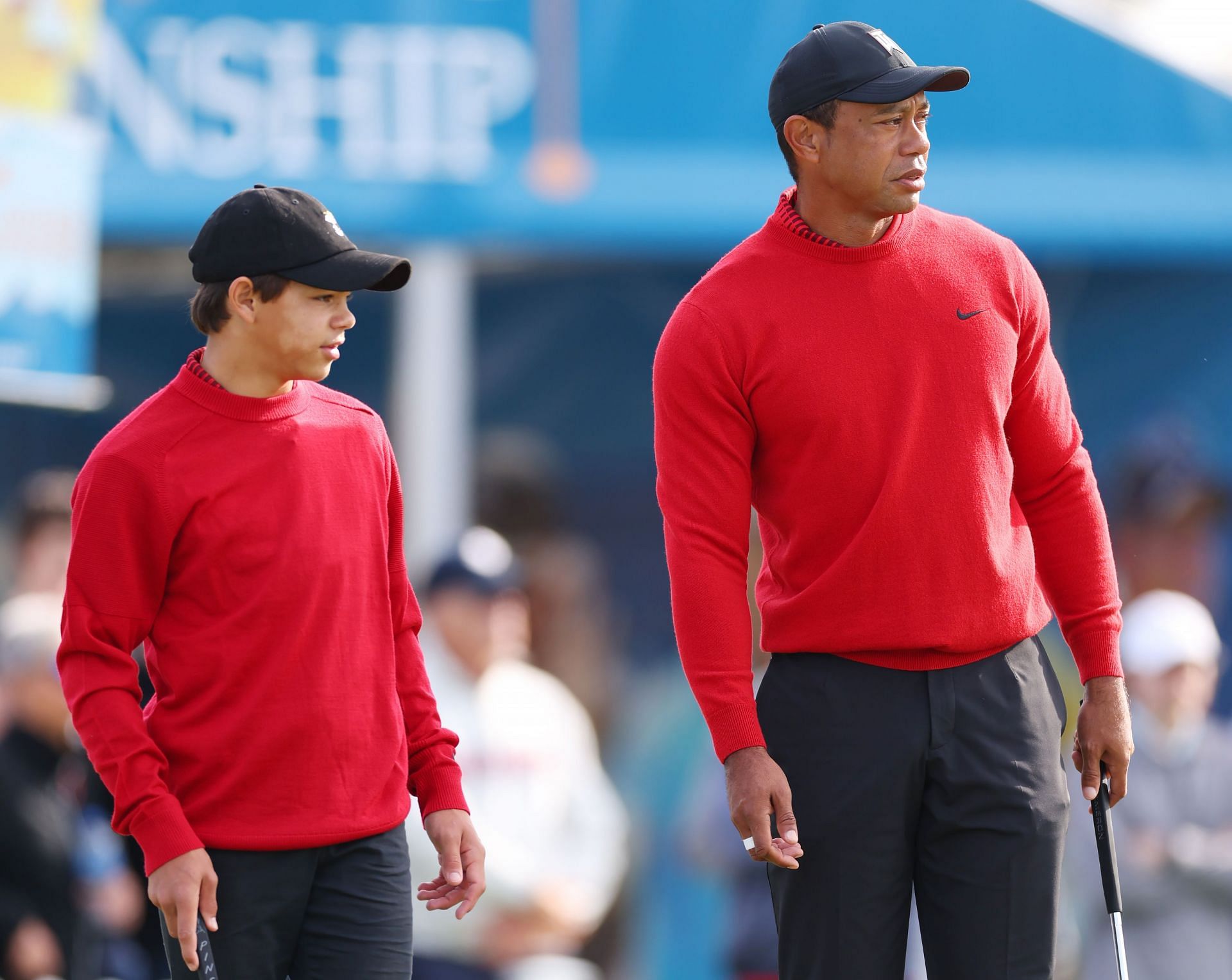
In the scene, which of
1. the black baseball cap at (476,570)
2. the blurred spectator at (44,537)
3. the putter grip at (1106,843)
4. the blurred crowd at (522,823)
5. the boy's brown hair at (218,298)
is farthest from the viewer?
the blurred spectator at (44,537)

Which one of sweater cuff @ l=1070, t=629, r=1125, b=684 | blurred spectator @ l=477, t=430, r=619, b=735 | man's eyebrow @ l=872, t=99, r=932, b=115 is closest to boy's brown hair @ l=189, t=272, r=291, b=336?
man's eyebrow @ l=872, t=99, r=932, b=115

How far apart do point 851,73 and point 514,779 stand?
309cm

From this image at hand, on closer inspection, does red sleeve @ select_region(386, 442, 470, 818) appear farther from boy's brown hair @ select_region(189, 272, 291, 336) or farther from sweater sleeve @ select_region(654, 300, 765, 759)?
sweater sleeve @ select_region(654, 300, 765, 759)

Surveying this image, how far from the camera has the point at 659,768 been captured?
7016 millimetres

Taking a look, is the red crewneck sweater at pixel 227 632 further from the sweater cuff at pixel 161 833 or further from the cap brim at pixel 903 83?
the cap brim at pixel 903 83

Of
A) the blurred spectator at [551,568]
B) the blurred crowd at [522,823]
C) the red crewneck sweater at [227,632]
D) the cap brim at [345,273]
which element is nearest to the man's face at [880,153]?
the cap brim at [345,273]

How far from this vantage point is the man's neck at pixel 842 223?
286 centimetres

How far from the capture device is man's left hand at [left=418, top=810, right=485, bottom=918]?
2.85 meters

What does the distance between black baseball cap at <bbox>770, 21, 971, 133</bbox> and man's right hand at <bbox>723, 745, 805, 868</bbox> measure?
97cm

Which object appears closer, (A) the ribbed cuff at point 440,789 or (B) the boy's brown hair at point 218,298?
(B) the boy's brown hair at point 218,298

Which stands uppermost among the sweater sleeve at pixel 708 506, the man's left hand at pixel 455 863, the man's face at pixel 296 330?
the man's face at pixel 296 330

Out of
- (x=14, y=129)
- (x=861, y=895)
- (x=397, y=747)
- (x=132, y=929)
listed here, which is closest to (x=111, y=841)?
(x=132, y=929)

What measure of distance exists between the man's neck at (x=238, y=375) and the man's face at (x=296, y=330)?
0.02m

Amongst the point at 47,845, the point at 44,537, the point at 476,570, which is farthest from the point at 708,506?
the point at 44,537
